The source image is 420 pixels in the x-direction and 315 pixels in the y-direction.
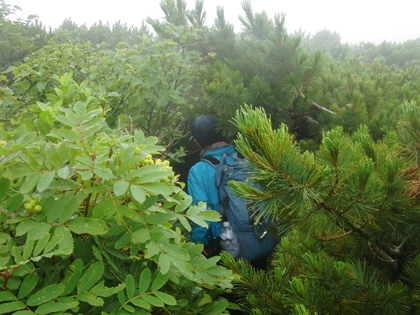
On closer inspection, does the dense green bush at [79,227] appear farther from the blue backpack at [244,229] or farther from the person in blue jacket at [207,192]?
the person in blue jacket at [207,192]

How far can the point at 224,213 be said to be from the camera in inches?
120

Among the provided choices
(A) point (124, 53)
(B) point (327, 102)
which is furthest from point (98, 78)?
(B) point (327, 102)

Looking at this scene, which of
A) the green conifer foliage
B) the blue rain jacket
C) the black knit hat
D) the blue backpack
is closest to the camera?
the green conifer foliage

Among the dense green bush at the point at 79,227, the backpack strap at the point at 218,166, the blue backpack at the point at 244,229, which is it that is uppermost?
the dense green bush at the point at 79,227

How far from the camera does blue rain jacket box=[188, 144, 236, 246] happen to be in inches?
120

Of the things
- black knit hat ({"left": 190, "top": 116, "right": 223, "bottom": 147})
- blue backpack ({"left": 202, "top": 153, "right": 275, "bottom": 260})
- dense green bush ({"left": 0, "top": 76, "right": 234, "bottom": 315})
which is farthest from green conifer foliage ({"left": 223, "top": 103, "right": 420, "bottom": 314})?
black knit hat ({"left": 190, "top": 116, "right": 223, "bottom": 147})

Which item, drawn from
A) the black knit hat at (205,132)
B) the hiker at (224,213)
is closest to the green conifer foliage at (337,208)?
the hiker at (224,213)

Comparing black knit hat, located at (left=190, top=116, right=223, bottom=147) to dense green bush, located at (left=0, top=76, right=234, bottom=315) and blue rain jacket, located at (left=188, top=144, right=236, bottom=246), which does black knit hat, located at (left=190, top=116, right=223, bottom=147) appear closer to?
blue rain jacket, located at (left=188, top=144, right=236, bottom=246)

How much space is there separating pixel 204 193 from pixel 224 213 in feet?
0.87

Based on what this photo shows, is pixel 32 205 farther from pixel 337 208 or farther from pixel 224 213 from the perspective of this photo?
pixel 224 213

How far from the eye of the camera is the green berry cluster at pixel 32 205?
108 cm

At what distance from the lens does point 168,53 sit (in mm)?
3512

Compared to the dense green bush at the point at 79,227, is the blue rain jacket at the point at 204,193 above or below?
below

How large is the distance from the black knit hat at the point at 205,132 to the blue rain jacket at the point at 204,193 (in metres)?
0.42
